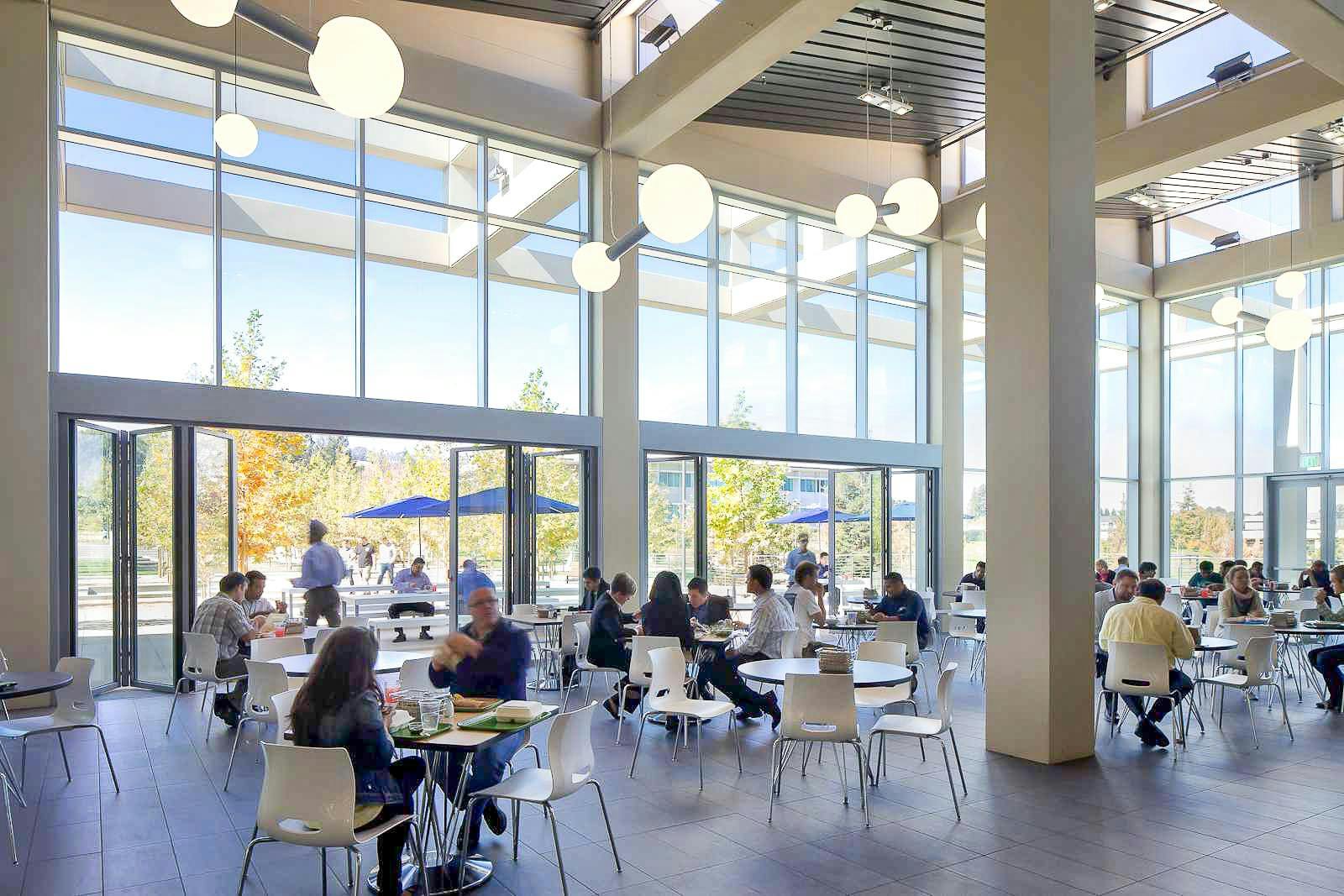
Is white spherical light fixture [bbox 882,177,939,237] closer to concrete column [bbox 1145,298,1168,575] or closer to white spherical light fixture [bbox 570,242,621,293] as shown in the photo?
white spherical light fixture [bbox 570,242,621,293]

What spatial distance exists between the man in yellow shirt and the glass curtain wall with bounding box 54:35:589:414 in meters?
6.84

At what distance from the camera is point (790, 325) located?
45.1ft

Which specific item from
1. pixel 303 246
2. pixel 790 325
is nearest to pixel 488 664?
pixel 303 246

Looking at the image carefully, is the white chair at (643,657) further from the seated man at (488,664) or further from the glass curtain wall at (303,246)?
the glass curtain wall at (303,246)

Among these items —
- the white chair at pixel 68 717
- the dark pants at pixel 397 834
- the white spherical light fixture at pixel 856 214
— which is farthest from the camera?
the white spherical light fixture at pixel 856 214

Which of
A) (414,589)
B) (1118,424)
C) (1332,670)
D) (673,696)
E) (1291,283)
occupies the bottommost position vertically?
(414,589)

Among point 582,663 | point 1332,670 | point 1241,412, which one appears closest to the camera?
point 582,663

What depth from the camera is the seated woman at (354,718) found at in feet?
12.3

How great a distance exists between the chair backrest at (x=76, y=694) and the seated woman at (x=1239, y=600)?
10.1 meters

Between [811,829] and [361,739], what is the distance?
2.61 meters

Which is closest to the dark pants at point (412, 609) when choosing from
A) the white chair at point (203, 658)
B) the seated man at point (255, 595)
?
the seated man at point (255, 595)

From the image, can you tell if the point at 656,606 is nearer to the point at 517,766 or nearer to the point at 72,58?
the point at 517,766

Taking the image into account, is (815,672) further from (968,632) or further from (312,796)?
(968,632)

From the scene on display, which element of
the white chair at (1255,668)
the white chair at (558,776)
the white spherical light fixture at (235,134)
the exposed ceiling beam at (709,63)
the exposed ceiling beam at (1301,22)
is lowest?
the white chair at (1255,668)
